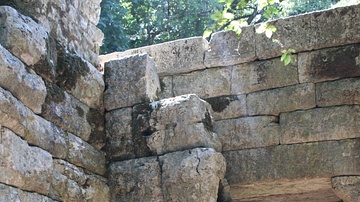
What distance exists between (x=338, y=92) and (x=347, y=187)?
105 centimetres

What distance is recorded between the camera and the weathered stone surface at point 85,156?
4926 mm

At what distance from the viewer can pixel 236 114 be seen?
20.4 ft

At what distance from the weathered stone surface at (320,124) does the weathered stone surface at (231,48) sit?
0.88 m

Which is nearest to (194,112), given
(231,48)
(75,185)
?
(231,48)

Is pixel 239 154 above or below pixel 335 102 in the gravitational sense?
below

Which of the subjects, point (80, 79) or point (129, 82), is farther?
point (129, 82)

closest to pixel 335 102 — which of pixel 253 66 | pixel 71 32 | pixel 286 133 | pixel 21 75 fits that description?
pixel 286 133

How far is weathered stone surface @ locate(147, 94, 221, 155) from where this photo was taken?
5.37m

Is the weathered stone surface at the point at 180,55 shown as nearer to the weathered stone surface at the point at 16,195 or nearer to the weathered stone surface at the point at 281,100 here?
the weathered stone surface at the point at 281,100

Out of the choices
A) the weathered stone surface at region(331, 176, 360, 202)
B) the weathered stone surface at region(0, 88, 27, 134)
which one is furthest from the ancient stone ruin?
the weathered stone surface at region(0, 88, 27, 134)

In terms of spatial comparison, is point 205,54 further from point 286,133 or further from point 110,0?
point 110,0

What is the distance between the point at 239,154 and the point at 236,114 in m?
0.49

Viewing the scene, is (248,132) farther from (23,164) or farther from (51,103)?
(23,164)

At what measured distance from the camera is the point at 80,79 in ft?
17.3
